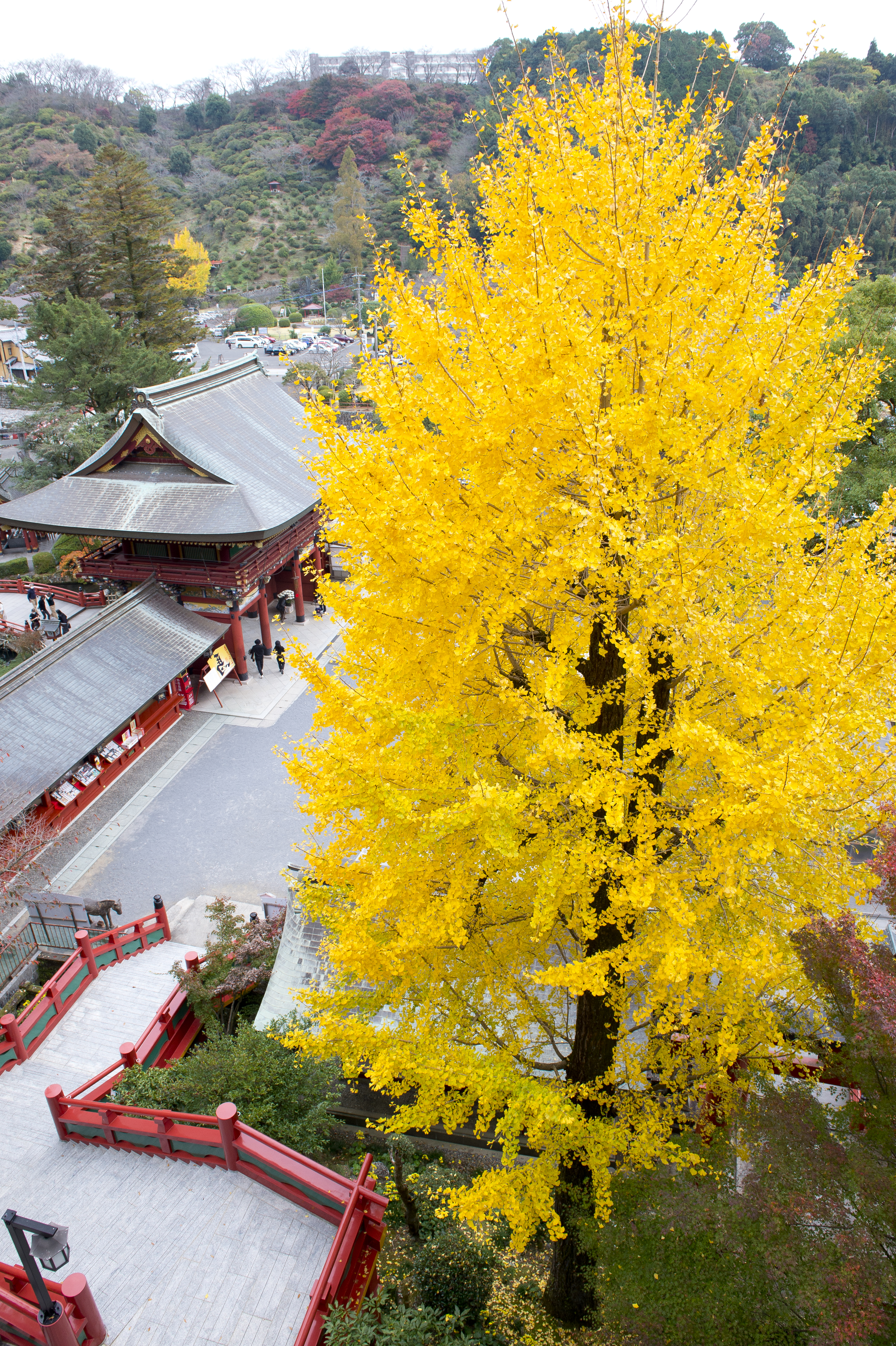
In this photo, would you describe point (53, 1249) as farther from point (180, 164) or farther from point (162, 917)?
point (180, 164)

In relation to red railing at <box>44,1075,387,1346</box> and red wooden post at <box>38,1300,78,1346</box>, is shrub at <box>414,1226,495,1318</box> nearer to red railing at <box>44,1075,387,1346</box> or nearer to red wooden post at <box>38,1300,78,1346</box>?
red railing at <box>44,1075,387,1346</box>

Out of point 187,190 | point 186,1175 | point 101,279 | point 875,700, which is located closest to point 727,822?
point 875,700

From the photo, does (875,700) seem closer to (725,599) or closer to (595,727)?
(725,599)

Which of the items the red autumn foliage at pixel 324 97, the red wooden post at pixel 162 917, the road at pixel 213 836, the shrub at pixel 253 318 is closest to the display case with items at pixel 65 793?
the road at pixel 213 836

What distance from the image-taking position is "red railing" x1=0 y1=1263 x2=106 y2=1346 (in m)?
7.11

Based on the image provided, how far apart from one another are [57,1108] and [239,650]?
55.9 feet

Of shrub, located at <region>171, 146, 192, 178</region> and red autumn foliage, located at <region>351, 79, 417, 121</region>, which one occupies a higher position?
red autumn foliage, located at <region>351, 79, 417, 121</region>

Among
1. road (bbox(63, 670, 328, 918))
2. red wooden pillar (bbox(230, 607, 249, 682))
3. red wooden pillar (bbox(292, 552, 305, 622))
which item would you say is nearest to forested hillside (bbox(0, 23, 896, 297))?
red wooden pillar (bbox(292, 552, 305, 622))

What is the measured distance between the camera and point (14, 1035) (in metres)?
11.2

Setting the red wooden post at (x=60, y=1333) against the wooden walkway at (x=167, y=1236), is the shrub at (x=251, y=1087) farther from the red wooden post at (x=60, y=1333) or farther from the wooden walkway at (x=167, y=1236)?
the red wooden post at (x=60, y=1333)

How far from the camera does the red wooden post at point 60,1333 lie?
22.6ft

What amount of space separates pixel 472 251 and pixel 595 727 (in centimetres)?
441

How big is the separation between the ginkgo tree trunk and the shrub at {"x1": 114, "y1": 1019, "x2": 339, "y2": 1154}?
3.02 m

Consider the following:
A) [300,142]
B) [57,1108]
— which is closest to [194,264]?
[300,142]
